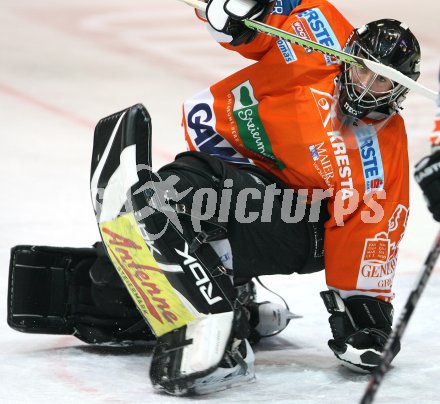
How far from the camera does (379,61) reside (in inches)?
115

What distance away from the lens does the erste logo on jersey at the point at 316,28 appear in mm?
3223

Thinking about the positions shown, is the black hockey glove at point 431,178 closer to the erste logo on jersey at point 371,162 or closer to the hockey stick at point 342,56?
the hockey stick at point 342,56

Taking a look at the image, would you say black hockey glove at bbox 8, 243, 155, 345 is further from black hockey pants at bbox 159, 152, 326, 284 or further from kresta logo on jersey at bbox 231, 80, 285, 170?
kresta logo on jersey at bbox 231, 80, 285, 170

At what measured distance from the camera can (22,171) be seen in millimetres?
4668

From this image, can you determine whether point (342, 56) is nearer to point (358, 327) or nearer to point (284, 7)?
point (284, 7)

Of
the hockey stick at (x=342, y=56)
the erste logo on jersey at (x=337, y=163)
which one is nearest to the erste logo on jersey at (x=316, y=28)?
the hockey stick at (x=342, y=56)

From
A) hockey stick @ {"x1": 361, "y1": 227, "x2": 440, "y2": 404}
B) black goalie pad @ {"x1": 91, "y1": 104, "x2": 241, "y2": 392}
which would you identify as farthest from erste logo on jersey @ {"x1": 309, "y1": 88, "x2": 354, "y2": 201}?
hockey stick @ {"x1": 361, "y1": 227, "x2": 440, "y2": 404}

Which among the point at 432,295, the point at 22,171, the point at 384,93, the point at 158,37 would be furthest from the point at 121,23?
the point at 384,93

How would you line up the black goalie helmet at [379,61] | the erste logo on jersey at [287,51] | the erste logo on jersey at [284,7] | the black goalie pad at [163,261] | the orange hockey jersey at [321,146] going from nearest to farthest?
the black goalie pad at [163,261] → the black goalie helmet at [379,61] → the orange hockey jersey at [321,146] → the erste logo on jersey at [287,51] → the erste logo on jersey at [284,7]

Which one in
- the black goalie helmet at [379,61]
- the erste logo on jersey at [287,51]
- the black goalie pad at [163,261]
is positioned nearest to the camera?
the black goalie pad at [163,261]

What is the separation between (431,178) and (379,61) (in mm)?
652

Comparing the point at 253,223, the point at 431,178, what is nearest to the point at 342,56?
the point at 253,223

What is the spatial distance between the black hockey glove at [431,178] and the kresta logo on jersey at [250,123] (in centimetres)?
84

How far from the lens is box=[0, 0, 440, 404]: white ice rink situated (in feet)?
9.38
